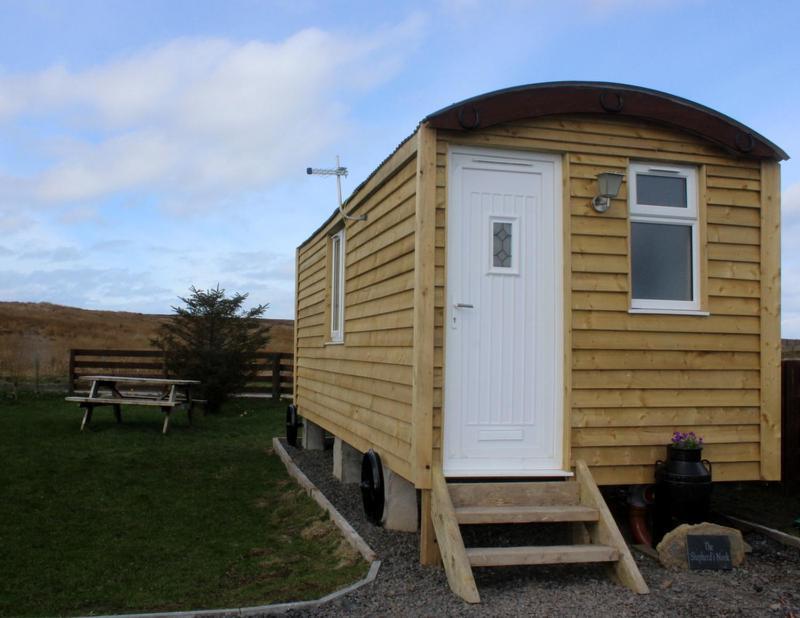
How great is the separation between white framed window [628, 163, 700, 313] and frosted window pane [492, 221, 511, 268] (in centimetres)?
98

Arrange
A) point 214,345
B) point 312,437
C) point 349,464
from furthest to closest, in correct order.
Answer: point 214,345
point 312,437
point 349,464

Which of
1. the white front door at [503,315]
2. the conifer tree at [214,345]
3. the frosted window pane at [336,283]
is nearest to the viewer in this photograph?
the white front door at [503,315]

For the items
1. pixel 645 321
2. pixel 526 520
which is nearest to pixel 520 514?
pixel 526 520

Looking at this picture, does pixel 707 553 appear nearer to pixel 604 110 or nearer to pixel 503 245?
pixel 503 245

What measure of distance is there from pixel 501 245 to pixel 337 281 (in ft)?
12.8

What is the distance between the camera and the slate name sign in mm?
5082

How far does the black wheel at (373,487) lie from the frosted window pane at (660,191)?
9.35 ft

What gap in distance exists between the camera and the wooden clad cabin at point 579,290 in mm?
5410

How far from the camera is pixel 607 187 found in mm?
5551

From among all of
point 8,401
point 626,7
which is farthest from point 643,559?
point 8,401

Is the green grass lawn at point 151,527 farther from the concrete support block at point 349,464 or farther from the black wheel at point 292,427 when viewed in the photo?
the concrete support block at point 349,464

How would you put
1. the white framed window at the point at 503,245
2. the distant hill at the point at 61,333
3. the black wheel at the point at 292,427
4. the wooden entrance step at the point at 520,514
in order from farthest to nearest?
the distant hill at the point at 61,333
the black wheel at the point at 292,427
the white framed window at the point at 503,245
the wooden entrance step at the point at 520,514

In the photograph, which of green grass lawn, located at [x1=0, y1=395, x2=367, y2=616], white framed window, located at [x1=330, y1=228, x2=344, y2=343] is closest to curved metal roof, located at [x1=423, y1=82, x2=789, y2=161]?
green grass lawn, located at [x1=0, y1=395, x2=367, y2=616]

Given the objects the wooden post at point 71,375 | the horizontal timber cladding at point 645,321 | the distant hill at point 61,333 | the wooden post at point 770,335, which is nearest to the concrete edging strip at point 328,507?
the horizontal timber cladding at point 645,321
